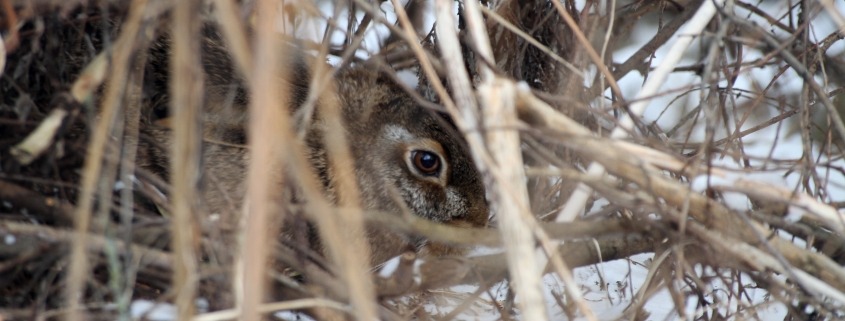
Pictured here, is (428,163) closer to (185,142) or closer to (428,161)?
(428,161)

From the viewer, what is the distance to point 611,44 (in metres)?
3.66

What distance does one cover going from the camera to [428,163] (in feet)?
11.3

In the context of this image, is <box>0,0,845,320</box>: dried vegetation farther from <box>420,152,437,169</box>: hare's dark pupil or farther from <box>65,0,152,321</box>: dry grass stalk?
<box>420,152,437,169</box>: hare's dark pupil

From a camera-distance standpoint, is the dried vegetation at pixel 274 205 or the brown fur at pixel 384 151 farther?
the brown fur at pixel 384 151

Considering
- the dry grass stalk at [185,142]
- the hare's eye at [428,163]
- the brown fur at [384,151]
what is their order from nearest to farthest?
the dry grass stalk at [185,142], the brown fur at [384,151], the hare's eye at [428,163]

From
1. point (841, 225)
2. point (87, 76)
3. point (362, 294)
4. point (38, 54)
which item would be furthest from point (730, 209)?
point (38, 54)

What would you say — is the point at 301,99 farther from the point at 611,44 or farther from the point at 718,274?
the point at 718,274

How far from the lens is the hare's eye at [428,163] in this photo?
3.43 metres

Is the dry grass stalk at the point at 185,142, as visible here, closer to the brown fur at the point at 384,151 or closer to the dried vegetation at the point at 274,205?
the dried vegetation at the point at 274,205

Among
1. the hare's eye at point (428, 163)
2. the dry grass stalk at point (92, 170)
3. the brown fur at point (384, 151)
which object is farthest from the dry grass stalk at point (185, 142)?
the hare's eye at point (428, 163)

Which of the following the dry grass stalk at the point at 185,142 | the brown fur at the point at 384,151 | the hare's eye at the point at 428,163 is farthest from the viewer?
the hare's eye at the point at 428,163

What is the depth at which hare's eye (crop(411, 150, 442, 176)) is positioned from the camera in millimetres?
3432

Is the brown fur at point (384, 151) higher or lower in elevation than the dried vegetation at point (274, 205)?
higher

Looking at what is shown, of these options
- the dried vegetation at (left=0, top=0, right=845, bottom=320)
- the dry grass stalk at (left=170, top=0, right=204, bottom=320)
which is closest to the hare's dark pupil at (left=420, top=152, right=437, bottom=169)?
the dried vegetation at (left=0, top=0, right=845, bottom=320)
